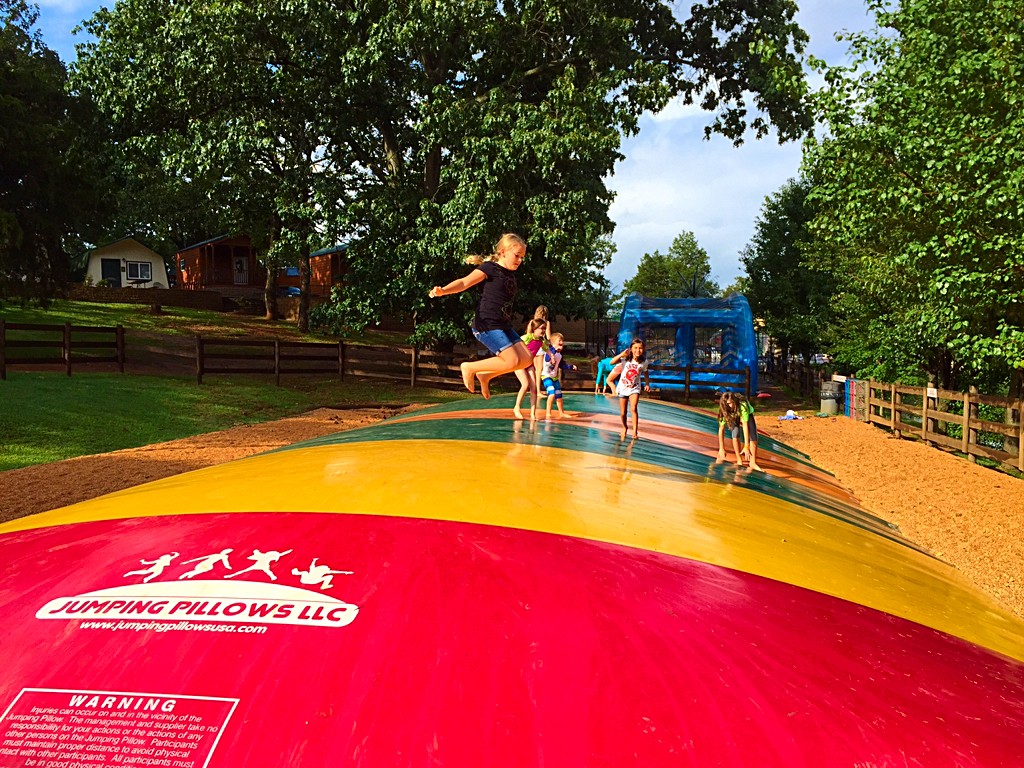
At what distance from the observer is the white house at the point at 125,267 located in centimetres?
4500

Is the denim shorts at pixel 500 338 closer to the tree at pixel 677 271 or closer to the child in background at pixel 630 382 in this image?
the child in background at pixel 630 382

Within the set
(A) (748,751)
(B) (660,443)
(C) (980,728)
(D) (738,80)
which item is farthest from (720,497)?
(D) (738,80)

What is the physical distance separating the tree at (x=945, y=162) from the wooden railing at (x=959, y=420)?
1.92 m

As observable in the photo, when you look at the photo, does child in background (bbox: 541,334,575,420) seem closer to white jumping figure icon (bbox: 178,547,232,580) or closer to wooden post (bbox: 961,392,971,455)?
white jumping figure icon (bbox: 178,547,232,580)

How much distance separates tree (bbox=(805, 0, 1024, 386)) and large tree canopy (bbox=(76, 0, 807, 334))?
5.91m

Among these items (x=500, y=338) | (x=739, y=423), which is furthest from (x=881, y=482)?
(x=500, y=338)

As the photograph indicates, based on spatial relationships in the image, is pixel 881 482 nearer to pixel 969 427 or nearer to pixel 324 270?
pixel 969 427

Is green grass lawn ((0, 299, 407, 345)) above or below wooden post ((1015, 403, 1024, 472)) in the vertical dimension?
above

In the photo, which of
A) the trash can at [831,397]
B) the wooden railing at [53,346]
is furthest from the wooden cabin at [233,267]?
the trash can at [831,397]

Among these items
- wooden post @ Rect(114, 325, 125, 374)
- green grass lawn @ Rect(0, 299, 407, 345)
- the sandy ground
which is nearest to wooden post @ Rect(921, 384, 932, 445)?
the sandy ground

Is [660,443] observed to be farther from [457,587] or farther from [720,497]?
[457,587]

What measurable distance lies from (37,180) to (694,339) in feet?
63.7

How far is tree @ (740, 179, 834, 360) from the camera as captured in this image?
27.1m

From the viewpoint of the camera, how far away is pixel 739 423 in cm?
603
